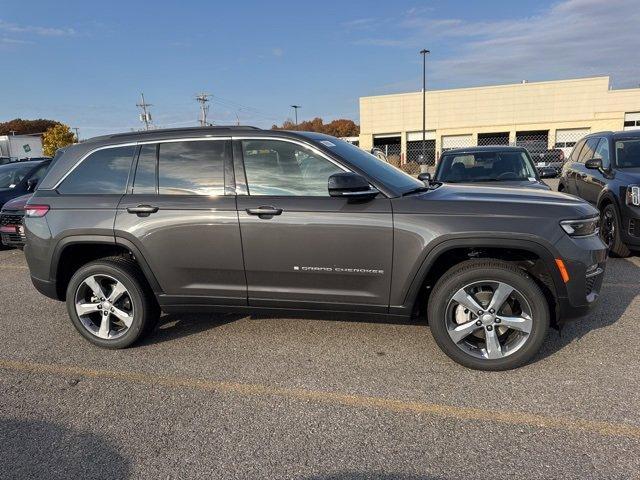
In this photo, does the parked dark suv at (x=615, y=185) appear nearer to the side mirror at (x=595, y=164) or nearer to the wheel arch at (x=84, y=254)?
the side mirror at (x=595, y=164)

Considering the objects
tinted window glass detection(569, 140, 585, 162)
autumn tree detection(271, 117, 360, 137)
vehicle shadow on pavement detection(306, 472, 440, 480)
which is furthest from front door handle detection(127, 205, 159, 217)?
autumn tree detection(271, 117, 360, 137)

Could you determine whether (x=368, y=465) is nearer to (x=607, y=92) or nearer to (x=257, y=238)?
(x=257, y=238)

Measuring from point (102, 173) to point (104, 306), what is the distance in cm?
115

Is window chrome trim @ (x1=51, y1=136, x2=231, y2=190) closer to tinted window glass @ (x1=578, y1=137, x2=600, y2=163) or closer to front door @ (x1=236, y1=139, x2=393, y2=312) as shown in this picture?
front door @ (x1=236, y1=139, x2=393, y2=312)

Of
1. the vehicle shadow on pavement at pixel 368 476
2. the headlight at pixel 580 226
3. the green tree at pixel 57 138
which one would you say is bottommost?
the vehicle shadow on pavement at pixel 368 476

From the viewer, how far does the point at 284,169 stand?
12.3 feet

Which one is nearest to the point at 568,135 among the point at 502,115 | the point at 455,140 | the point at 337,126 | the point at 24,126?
the point at 502,115

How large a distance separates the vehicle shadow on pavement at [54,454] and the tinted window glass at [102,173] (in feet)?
6.30

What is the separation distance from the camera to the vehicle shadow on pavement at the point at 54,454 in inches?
99.1

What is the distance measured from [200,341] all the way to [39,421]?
4.59ft

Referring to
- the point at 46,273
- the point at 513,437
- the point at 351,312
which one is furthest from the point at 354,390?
the point at 46,273

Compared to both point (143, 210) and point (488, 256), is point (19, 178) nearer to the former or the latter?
point (143, 210)

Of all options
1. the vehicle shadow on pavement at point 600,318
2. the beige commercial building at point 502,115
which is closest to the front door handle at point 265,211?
the vehicle shadow on pavement at point 600,318

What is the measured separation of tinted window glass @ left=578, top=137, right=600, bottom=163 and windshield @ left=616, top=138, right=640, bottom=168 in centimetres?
71
